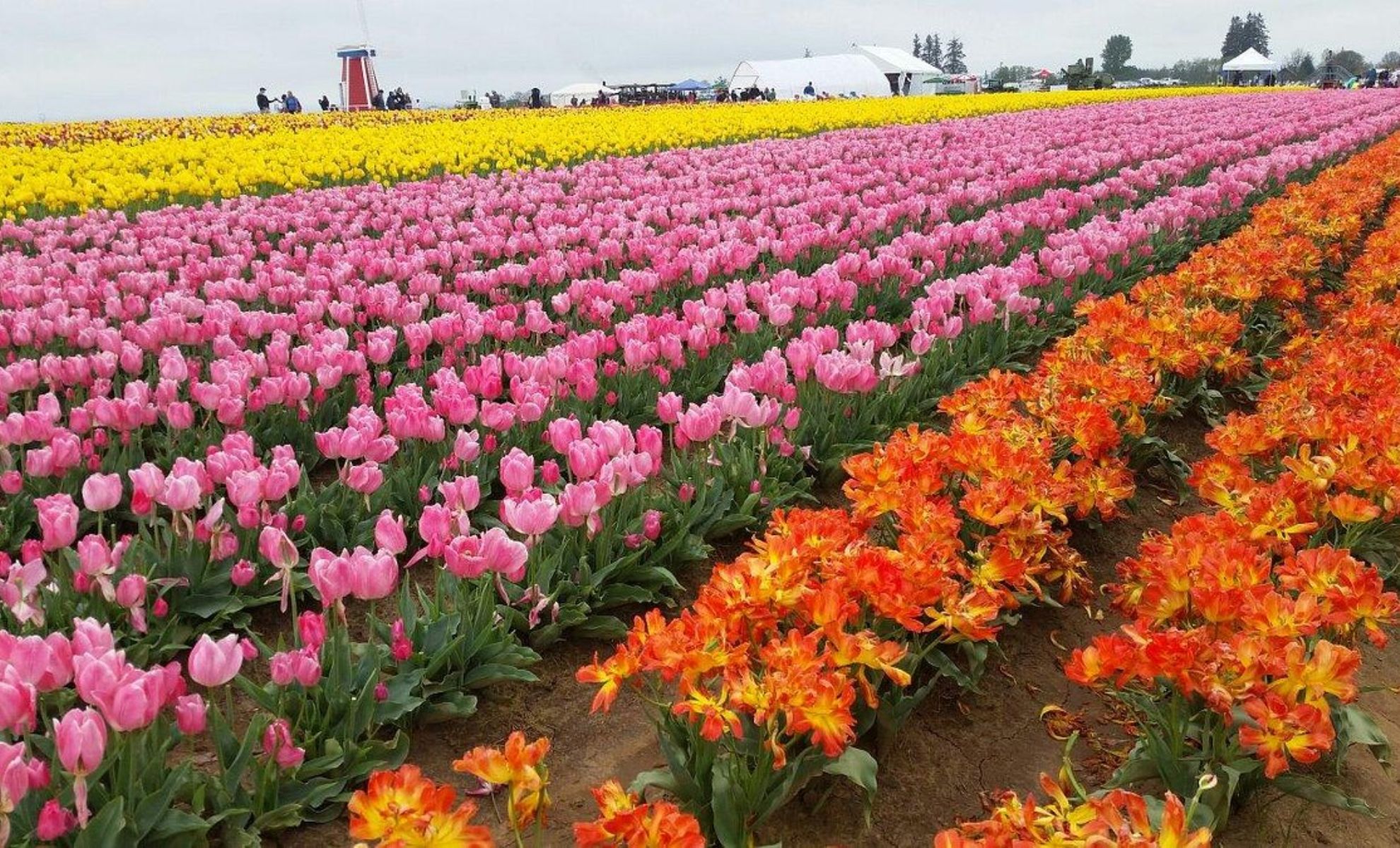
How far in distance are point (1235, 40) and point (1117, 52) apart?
1681cm

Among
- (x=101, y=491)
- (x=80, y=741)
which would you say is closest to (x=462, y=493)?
(x=101, y=491)

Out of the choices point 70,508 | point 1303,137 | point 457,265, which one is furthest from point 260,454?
point 1303,137

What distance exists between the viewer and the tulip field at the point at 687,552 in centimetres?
200

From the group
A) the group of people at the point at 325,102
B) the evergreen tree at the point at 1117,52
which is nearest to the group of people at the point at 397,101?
the group of people at the point at 325,102

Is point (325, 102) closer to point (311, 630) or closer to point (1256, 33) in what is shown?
point (311, 630)

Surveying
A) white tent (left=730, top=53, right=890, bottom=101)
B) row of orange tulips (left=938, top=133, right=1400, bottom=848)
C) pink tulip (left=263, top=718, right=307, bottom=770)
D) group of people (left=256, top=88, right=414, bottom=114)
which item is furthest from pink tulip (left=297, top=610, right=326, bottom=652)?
white tent (left=730, top=53, right=890, bottom=101)

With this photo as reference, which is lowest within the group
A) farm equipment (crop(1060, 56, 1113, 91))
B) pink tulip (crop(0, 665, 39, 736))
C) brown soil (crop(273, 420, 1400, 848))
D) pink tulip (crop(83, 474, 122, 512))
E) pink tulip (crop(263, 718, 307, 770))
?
brown soil (crop(273, 420, 1400, 848))

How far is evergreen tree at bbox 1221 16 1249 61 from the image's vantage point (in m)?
122

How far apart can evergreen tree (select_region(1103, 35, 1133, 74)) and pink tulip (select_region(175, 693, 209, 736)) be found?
129192 millimetres

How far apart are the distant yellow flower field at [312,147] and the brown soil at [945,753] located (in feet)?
28.7

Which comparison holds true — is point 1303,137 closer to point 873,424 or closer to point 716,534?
point 873,424

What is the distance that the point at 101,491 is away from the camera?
8.79ft

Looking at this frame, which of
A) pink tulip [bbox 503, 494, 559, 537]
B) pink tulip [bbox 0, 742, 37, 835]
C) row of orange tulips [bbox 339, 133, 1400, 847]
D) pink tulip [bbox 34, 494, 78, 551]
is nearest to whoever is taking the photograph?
pink tulip [bbox 0, 742, 37, 835]

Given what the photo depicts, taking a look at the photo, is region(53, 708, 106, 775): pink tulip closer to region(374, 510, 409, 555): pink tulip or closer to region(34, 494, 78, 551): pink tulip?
region(374, 510, 409, 555): pink tulip
